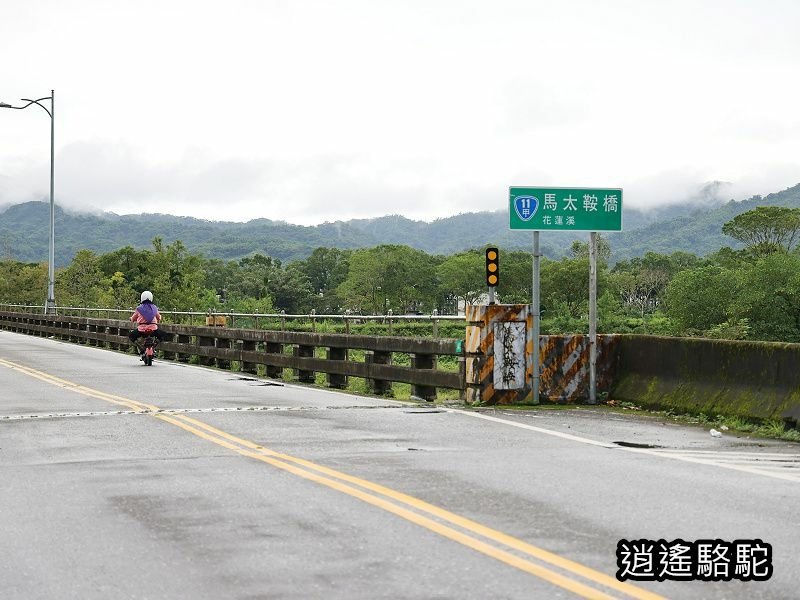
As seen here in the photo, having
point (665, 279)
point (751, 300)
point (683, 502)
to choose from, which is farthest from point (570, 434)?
point (665, 279)

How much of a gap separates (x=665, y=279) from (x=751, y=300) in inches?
3966

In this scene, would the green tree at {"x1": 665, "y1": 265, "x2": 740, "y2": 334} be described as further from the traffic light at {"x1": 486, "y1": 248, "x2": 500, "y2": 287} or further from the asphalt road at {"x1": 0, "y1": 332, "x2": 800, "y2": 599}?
the asphalt road at {"x1": 0, "y1": 332, "x2": 800, "y2": 599}

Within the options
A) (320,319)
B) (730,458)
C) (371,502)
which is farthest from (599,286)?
(371,502)

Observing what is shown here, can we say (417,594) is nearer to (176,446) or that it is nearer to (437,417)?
(176,446)

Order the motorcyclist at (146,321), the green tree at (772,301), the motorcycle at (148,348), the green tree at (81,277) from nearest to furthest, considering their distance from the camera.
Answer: the motorcycle at (148,348) < the motorcyclist at (146,321) < the green tree at (772,301) < the green tree at (81,277)

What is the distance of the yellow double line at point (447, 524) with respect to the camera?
598cm

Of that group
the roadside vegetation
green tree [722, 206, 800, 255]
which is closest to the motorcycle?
the roadside vegetation

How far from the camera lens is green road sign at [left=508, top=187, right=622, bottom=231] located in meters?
16.4

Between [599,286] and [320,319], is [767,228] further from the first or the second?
[320,319]

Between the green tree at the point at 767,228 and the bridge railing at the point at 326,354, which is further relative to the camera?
the green tree at the point at 767,228

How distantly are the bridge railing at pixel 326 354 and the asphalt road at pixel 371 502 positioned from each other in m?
2.62

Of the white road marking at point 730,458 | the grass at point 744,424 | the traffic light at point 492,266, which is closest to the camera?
the white road marking at point 730,458

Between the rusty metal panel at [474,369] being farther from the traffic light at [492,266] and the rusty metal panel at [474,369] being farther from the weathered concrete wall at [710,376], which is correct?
the weathered concrete wall at [710,376]

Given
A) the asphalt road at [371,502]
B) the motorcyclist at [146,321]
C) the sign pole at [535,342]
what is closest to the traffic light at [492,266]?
the sign pole at [535,342]
